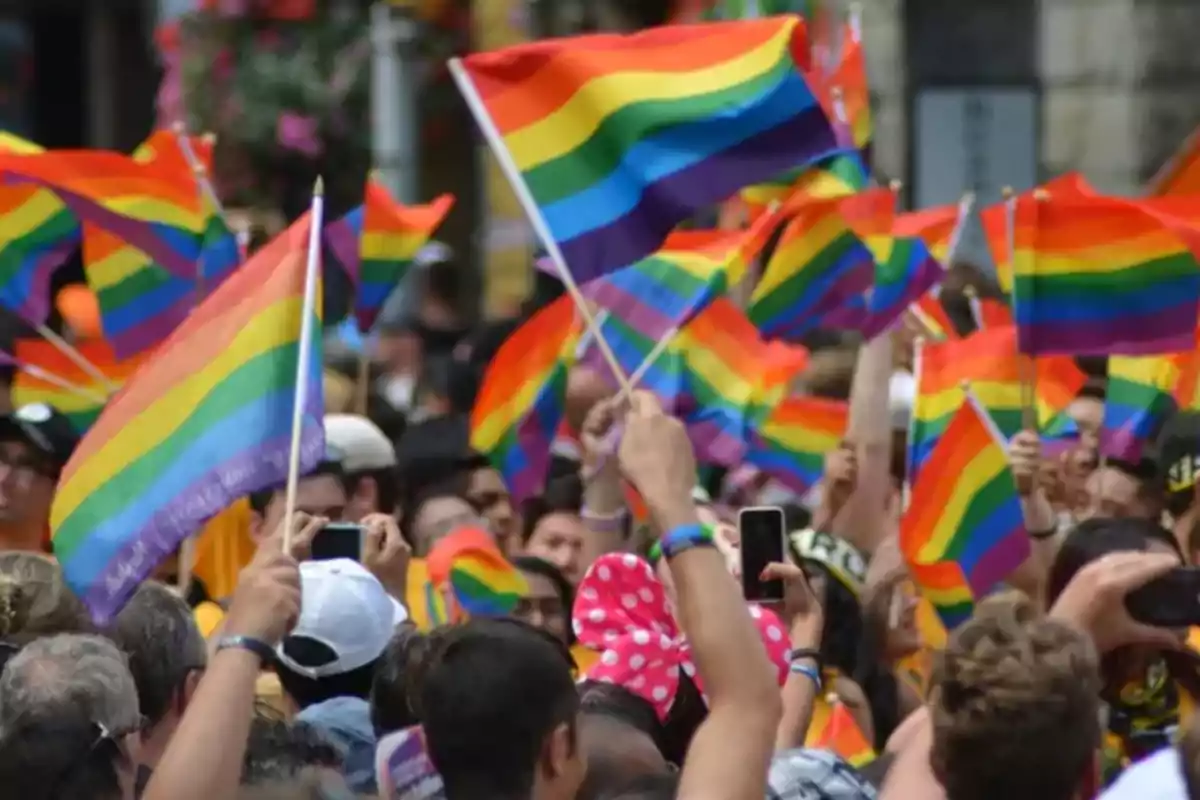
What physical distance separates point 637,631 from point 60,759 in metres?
1.46

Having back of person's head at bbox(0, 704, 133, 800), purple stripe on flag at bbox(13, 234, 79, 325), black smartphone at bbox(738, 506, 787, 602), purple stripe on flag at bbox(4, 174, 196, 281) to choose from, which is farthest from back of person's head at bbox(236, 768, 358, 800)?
purple stripe on flag at bbox(13, 234, 79, 325)

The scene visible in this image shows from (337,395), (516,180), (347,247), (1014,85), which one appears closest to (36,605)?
(516,180)

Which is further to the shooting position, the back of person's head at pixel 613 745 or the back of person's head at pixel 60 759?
the back of person's head at pixel 613 745

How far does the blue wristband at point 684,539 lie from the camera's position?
4.63 meters

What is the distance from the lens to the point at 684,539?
182 inches

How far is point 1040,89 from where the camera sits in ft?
55.0

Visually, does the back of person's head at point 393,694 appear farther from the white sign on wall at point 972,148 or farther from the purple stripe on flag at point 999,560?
the white sign on wall at point 972,148

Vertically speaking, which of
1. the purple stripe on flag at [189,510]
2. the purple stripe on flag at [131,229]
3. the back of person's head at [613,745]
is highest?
the purple stripe on flag at [189,510]

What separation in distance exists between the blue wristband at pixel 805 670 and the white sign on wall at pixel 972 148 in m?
8.76

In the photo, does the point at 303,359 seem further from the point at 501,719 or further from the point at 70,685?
the point at 501,719

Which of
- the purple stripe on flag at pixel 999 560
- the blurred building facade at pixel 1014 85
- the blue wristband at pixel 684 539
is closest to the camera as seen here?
the blue wristband at pixel 684 539

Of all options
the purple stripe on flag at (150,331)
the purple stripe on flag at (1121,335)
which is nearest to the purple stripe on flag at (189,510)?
the purple stripe on flag at (1121,335)

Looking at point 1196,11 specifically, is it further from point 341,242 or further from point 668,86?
point 668,86

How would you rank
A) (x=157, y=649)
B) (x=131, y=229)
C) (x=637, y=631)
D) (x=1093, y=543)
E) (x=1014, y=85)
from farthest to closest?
1. (x=1014, y=85)
2. (x=131, y=229)
3. (x=1093, y=543)
4. (x=637, y=631)
5. (x=157, y=649)
